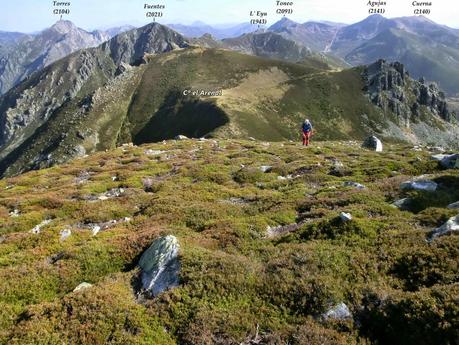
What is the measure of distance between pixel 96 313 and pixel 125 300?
0.95 meters

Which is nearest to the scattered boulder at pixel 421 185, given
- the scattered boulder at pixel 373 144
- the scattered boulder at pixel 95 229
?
the scattered boulder at pixel 95 229

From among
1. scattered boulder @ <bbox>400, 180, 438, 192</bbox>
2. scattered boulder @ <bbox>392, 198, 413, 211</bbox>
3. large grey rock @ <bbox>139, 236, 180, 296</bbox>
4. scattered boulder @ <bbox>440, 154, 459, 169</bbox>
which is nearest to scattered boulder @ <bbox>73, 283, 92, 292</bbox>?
large grey rock @ <bbox>139, 236, 180, 296</bbox>

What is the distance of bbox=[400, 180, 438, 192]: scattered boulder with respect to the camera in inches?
815

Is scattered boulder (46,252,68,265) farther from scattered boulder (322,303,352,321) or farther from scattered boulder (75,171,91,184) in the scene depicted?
scattered boulder (75,171,91,184)

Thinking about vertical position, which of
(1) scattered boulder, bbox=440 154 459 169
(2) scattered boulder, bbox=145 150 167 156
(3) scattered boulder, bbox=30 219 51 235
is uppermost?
(1) scattered boulder, bbox=440 154 459 169

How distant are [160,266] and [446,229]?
1025 cm

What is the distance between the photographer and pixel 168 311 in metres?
11.7

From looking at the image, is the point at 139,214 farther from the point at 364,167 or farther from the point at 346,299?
the point at 364,167

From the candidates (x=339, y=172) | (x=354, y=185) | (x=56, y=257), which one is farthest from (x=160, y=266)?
(x=339, y=172)

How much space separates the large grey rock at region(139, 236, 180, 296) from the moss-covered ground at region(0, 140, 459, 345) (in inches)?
15.8

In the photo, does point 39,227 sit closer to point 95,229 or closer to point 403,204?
point 95,229

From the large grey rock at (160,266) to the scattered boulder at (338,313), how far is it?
15.8ft

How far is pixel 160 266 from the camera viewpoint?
13.8 meters

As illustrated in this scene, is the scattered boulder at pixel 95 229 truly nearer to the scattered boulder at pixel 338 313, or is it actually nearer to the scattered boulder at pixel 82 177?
the scattered boulder at pixel 338 313
